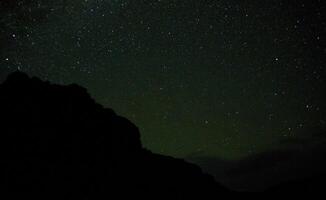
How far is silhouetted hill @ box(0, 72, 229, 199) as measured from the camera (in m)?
46.3

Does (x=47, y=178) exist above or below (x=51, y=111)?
below

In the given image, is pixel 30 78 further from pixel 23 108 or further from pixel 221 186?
pixel 221 186

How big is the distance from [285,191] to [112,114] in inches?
2306

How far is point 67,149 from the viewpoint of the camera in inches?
2037

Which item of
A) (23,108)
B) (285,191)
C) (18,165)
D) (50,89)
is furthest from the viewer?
(285,191)

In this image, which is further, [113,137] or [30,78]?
[113,137]

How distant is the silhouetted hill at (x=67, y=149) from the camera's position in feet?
152

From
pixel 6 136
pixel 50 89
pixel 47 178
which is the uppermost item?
pixel 50 89

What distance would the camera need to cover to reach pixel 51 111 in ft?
175

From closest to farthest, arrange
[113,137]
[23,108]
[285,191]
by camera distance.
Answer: [23,108] < [113,137] < [285,191]

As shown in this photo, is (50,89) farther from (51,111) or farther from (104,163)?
(104,163)

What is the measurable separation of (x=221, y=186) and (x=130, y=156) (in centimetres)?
2452

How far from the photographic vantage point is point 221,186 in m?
Result: 77.4

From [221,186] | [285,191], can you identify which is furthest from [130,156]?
[285,191]
